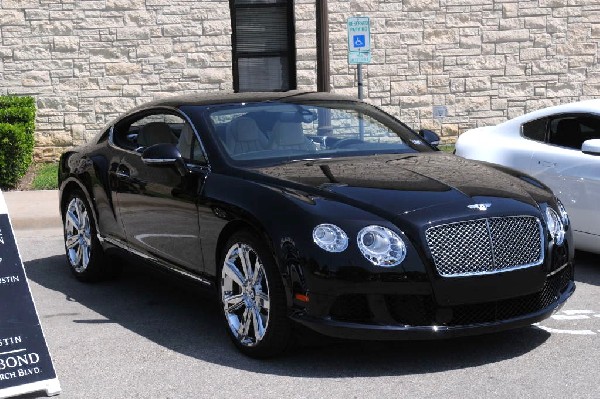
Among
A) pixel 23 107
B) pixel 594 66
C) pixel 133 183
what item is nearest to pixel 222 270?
pixel 133 183

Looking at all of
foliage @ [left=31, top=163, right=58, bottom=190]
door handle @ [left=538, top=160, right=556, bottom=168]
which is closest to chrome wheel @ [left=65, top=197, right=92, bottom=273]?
door handle @ [left=538, top=160, right=556, bottom=168]

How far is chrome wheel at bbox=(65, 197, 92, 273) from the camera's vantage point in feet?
26.5

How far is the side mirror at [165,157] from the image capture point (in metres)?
6.66

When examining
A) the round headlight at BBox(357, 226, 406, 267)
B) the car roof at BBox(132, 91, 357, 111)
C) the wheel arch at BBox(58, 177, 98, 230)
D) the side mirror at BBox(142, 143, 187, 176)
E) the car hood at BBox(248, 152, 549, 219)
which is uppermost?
the car roof at BBox(132, 91, 357, 111)

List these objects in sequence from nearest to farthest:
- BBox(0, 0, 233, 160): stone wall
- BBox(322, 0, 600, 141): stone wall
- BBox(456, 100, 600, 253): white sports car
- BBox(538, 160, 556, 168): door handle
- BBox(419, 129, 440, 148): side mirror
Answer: BBox(419, 129, 440, 148): side mirror, BBox(456, 100, 600, 253): white sports car, BBox(538, 160, 556, 168): door handle, BBox(0, 0, 233, 160): stone wall, BBox(322, 0, 600, 141): stone wall

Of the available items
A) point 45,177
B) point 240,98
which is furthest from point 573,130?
point 45,177

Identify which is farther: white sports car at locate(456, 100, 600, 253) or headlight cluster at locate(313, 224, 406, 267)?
white sports car at locate(456, 100, 600, 253)

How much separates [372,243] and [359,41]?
6.38 m

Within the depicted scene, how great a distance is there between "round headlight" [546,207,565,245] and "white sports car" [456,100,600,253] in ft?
5.69

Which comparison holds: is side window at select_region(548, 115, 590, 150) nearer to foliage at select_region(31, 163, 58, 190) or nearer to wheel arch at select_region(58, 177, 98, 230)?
wheel arch at select_region(58, 177, 98, 230)

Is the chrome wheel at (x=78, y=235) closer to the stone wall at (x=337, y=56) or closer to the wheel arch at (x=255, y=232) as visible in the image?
the wheel arch at (x=255, y=232)

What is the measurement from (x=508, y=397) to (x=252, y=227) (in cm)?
172

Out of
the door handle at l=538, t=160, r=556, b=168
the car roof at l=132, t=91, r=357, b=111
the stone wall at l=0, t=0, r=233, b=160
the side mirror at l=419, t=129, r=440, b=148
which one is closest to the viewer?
the car roof at l=132, t=91, r=357, b=111

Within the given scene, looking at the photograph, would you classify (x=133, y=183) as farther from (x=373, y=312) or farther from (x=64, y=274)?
(x=373, y=312)
